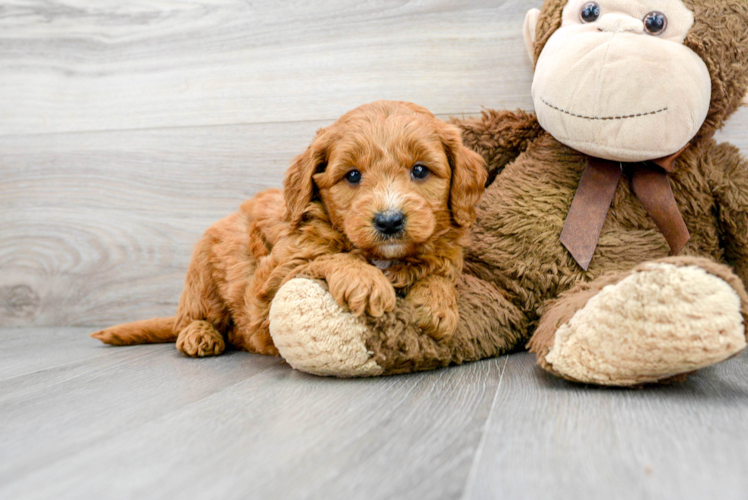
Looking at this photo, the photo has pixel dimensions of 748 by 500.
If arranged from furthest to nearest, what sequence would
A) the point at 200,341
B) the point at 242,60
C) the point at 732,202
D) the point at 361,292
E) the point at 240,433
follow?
the point at 242,60, the point at 200,341, the point at 732,202, the point at 361,292, the point at 240,433

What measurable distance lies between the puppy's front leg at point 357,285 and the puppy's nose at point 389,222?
0.10 metres

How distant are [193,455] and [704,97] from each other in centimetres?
133

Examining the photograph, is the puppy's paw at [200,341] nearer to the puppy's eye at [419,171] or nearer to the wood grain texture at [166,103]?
the wood grain texture at [166,103]

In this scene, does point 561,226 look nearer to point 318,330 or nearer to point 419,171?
point 419,171

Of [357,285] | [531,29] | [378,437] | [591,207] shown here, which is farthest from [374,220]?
[531,29]

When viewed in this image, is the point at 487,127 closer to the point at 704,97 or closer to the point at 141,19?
the point at 704,97

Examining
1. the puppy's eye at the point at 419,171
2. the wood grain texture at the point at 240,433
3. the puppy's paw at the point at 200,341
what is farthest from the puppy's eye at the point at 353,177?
the puppy's paw at the point at 200,341

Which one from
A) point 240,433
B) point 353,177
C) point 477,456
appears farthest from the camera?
point 353,177

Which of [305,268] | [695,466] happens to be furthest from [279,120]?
[695,466]

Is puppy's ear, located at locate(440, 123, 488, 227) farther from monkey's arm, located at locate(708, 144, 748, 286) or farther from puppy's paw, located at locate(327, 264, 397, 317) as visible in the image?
monkey's arm, located at locate(708, 144, 748, 286)

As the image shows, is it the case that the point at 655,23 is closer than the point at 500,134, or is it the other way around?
the point at 655,23

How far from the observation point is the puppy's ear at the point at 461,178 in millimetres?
1356

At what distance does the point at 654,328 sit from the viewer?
3.22 feet

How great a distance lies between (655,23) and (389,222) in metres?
0.80
